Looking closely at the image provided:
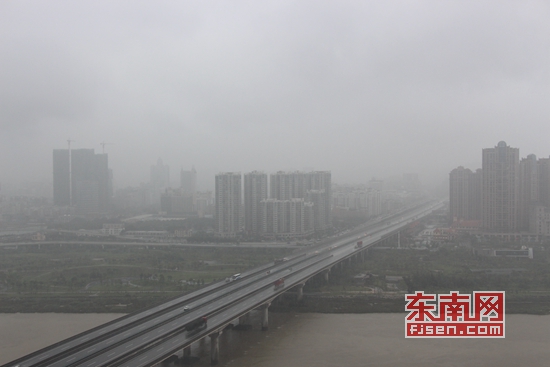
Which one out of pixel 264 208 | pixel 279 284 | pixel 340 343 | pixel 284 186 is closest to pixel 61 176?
pixel 284 186

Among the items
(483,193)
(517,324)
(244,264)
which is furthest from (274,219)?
(517,324)

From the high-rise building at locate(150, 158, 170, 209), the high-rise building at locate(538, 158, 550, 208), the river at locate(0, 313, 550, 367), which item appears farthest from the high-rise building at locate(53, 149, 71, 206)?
the high-rise building at locate(538, 158, 550, 208)

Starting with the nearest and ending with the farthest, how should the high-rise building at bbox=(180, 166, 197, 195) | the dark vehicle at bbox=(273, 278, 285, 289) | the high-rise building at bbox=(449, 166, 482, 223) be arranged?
the dark vehicle at bbox=(273, 278, 285, 289), the high-rise building at bbox=(449, 166, 482, 223), the high-rise building at bbox=(180, 166, 197, 195)

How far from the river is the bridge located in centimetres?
31

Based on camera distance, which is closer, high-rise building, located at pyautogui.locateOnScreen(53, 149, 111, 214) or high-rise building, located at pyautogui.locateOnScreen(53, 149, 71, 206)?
high-rise building, located at pyautogui.locateOnScreen(53, 149, 111, 214)

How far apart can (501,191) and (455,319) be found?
865cm

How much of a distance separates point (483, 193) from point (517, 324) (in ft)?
27.0

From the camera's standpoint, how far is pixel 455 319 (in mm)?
5648

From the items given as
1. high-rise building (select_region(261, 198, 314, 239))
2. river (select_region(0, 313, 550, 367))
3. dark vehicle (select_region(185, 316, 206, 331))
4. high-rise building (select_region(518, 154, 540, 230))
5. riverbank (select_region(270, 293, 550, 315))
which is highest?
high-rise building (select_region(518, 154, 540, 230))

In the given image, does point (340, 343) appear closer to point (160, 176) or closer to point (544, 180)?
point (544, 180)

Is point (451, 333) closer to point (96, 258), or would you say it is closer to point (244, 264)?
point (244, 264)

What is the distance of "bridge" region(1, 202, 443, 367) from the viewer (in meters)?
3.94

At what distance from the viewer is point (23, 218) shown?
17.3 meters

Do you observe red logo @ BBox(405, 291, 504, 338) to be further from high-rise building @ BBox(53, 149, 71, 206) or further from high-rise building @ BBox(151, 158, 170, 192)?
high-rise building @ BBox(151, 158, 170, 192)
